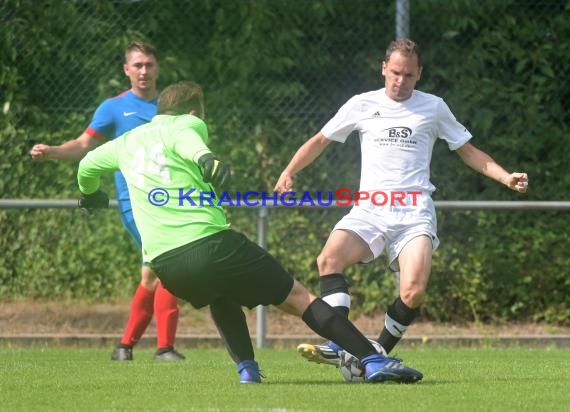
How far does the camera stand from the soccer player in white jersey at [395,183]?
800 cm

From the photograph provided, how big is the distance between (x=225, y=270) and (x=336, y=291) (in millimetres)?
1337

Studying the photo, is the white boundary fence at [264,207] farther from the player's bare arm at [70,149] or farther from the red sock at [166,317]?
the red sock at [166,317]

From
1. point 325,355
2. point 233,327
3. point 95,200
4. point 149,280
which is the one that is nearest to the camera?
point 233,327

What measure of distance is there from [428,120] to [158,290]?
2482 mm

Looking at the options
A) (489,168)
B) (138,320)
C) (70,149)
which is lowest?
(138,320)

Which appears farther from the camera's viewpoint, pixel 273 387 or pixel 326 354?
pixel 326 354

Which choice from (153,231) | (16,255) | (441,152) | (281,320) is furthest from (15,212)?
(153,231)

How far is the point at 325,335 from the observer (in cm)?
696

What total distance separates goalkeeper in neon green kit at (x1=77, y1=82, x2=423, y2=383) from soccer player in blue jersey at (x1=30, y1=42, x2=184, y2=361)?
2485mm

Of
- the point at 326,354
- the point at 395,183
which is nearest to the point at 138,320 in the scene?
the point at 395,183

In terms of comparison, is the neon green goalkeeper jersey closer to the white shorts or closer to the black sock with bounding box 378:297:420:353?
the white shorts

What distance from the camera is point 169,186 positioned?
6.86 meters

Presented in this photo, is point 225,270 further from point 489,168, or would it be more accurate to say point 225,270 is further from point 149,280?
point 149,280

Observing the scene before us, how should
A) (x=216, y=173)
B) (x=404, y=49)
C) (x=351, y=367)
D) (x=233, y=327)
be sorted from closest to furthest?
(x=216, y=173), (x=233, y=327), (x=351, y=367), (x=404, y=49)
